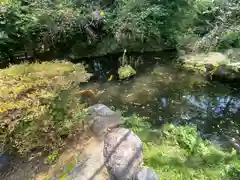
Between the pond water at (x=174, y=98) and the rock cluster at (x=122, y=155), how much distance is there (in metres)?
1.64

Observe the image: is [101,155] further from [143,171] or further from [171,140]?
[171,140]

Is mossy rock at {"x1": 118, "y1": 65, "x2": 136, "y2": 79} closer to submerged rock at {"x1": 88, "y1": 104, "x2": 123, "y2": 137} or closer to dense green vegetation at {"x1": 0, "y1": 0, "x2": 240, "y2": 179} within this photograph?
dense green vegetation at {"x1": 0, "y1": 0, "x2": 240, "y2": 179}

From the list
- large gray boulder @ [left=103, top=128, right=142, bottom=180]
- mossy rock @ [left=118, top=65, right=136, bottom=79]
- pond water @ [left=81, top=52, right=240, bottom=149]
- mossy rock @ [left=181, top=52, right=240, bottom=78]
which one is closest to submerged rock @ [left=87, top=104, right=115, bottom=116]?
large gray boulder @ [left=103, top=128, right=142, bottom=180]

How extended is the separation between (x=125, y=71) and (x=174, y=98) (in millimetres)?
1590

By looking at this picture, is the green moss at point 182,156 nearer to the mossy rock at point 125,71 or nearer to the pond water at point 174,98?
the pond water at point 174,98

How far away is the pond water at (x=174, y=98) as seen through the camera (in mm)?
4488

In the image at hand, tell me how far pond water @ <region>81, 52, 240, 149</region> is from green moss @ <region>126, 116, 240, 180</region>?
679 mm

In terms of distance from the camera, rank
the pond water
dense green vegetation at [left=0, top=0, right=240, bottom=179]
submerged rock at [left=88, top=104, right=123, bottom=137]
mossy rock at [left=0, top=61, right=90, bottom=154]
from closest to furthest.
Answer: mossy rock at [left=0, top=61, right=90, bottom=154]
dense green vegetation at [left=0, top=0, right=240, bottom=179]
submerged rock at [left=88, top=104, right=123, bottom=137]
the pond water

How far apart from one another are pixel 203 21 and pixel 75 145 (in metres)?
6.68

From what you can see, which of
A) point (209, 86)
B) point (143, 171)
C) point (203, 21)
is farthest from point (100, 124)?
point (203, 21)

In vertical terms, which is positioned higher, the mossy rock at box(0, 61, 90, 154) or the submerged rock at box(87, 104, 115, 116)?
the mossy rock at box(0, 61, 90, 154)

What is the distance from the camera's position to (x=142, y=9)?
6.96 metres

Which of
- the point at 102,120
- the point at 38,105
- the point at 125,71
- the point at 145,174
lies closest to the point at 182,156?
the point at 145,174

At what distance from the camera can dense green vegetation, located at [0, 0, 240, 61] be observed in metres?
5.96
